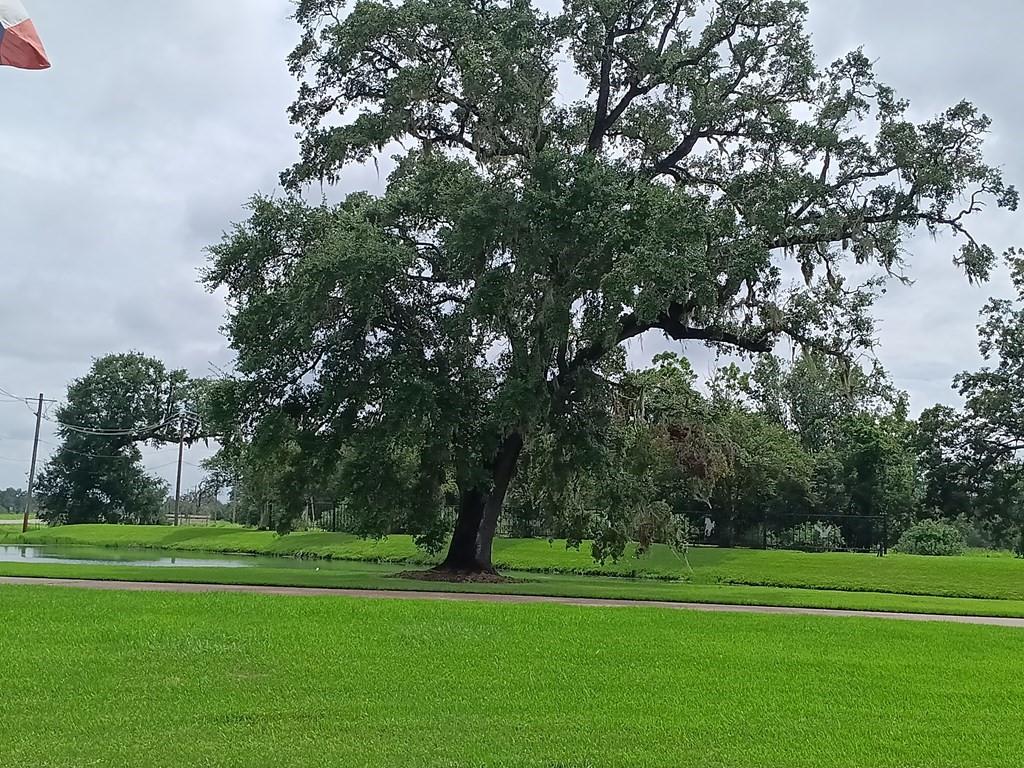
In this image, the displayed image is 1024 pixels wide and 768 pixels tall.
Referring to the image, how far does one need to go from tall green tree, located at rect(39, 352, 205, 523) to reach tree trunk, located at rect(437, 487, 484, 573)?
45.6 meters

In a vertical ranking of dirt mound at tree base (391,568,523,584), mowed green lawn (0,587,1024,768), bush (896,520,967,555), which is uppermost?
bush (896,520,967,555)

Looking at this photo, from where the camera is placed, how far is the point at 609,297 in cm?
1769

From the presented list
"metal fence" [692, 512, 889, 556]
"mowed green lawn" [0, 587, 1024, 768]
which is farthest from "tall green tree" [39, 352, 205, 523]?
"mowed green lawn" [0, 587, 1024, 768]

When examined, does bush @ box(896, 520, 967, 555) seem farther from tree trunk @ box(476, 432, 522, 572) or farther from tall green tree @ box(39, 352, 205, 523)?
tall green tree @ box(39, 352, 205, 523)

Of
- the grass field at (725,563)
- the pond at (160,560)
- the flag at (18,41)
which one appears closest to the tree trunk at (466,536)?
the pond at (160,560)

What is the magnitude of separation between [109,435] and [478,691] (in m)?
63.3

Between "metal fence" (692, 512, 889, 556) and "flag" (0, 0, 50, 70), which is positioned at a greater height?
"flag" (0, 0, 50, 70)

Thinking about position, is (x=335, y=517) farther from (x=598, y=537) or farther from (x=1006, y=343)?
(x=1006, y=343)

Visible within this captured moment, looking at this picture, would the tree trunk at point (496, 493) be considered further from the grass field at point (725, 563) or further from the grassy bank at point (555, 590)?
the grass field at point (725, 563)

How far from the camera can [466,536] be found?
22.5 meters

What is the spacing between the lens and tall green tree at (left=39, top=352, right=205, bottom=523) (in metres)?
64.5

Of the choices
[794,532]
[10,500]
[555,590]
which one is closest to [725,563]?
[794,532]

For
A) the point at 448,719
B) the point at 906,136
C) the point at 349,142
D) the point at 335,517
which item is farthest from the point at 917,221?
the point at 335,517

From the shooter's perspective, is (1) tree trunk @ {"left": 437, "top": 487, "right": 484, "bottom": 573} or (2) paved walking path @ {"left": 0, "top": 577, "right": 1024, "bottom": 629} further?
(1) tree trunk @ {"left": 437, "top": 487, "right": 484, "bottom": 573}
